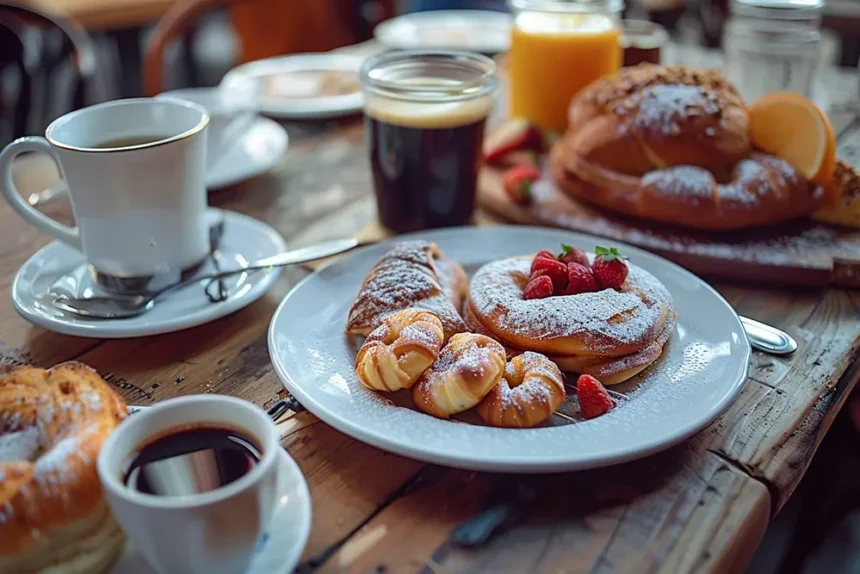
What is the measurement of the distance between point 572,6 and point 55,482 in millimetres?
1421

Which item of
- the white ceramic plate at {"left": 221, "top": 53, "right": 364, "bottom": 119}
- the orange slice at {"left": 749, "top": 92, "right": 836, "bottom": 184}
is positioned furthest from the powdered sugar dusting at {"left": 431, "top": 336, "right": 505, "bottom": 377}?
the white ceramic plate at {"left": 221, "top": 53, "right": 364, "bottom": 119}

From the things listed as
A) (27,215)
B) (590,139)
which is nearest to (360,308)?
(27,215)

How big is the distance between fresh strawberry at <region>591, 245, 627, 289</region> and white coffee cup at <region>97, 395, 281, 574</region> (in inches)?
20.0

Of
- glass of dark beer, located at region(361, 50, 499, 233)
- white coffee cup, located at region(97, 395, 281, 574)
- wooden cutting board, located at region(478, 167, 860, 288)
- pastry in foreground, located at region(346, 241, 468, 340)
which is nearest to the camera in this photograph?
white coffee cup, located at region(97, 395, 281, 574)

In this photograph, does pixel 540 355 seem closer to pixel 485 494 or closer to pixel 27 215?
pixel 485 494

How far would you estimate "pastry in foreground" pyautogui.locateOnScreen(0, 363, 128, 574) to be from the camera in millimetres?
612

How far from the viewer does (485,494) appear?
30.4 inches

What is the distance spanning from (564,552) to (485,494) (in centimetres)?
10

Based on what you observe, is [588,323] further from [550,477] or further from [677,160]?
[677,160]

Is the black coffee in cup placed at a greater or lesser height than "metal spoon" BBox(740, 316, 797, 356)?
greater

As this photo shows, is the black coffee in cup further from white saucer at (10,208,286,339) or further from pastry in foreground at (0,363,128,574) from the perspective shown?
white saucer at (10,208,286,339)

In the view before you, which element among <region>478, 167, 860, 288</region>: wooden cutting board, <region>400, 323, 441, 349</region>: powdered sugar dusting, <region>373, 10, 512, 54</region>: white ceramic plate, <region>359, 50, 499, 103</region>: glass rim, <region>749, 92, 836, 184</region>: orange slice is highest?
<region>359, 50, 499, 103</region>: glass rim

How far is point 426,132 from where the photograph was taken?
1310 millimetres

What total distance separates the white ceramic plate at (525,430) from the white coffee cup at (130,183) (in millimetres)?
208
